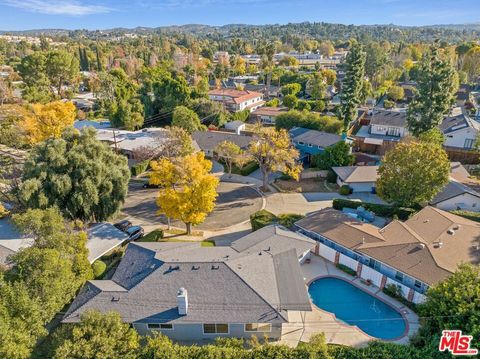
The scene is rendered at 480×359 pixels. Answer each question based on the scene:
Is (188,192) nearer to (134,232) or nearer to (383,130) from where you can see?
(134,232)

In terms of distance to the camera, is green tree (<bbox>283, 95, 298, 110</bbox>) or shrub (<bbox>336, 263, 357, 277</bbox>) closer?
shrub (<bbox>336, 263, 357, 277</bbox>)

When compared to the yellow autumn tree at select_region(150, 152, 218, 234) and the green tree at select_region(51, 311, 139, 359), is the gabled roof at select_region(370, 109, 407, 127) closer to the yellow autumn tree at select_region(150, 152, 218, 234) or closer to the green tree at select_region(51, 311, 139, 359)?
the yellow autumn tree at select_region(150, 152, 218, 234)

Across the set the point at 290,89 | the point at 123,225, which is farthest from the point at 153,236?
the point at 290,89

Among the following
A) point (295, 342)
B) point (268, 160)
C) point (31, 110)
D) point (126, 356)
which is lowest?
point (295, 342)

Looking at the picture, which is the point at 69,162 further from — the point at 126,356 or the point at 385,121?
the point at 385,121

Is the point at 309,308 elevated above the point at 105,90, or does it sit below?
below

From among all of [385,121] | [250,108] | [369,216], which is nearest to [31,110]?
[250,108]

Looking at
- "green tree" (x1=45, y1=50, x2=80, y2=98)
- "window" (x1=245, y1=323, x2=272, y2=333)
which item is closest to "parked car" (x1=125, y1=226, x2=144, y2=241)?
"window" (x1=245, y1=323, x2=272, y2=333)
